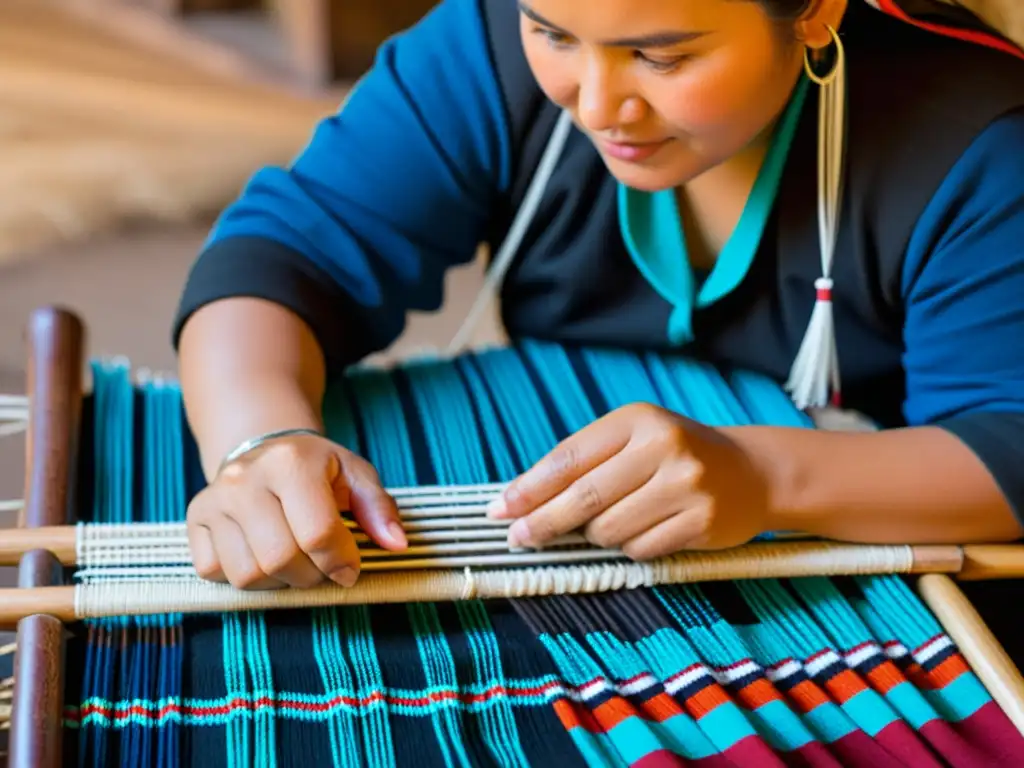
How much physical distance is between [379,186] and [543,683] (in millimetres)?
448

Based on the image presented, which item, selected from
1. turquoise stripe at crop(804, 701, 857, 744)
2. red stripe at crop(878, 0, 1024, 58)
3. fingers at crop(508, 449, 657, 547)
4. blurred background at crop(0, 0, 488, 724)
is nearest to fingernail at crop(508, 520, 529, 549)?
fingers at crop(508, 449, 657, 547)

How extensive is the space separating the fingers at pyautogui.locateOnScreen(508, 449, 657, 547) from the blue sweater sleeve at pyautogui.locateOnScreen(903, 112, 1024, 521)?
0.84 feet

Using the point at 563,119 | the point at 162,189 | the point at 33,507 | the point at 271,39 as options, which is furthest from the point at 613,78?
the point at 271,39

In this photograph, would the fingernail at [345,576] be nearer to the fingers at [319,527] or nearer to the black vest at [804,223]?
the fingers at [319,527]

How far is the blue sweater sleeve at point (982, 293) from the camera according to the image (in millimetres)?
912

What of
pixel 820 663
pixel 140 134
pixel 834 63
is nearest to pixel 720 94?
pixel 834 63

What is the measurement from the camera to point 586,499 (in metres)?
0.82

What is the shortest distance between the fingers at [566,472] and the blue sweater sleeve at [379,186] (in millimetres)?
269

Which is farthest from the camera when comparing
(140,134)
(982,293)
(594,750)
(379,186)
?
(140,134)

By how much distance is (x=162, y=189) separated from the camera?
2.15 m

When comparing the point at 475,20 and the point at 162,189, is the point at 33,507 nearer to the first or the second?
the point at 475,20

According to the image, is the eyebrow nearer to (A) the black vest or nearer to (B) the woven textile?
(A) the black vest

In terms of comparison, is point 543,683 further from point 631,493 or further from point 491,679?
point 631,493

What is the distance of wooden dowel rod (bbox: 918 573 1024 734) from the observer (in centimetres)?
78
